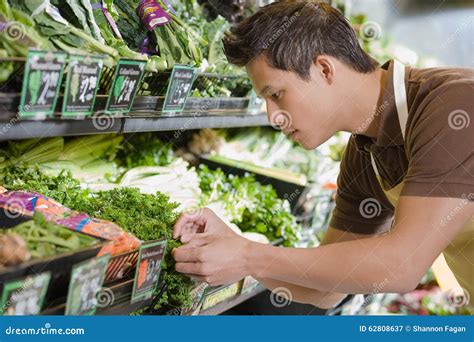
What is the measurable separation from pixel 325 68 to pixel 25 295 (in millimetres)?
1111

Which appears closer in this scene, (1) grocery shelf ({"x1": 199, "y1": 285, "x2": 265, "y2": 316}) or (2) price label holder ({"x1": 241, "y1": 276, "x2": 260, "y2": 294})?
(1) grocery shelf ({"x1": 199, "y1": 285, "x2": 265, "y2": 316})

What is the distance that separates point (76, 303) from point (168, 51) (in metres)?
1.08

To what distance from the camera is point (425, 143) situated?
1.65m

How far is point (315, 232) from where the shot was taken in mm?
3375

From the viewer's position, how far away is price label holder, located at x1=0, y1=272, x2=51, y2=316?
Answer: 50.4 inches

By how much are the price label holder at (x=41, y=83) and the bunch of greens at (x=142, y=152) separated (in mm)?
1345

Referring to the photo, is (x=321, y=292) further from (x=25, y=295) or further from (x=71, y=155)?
(x=25, y=295)
